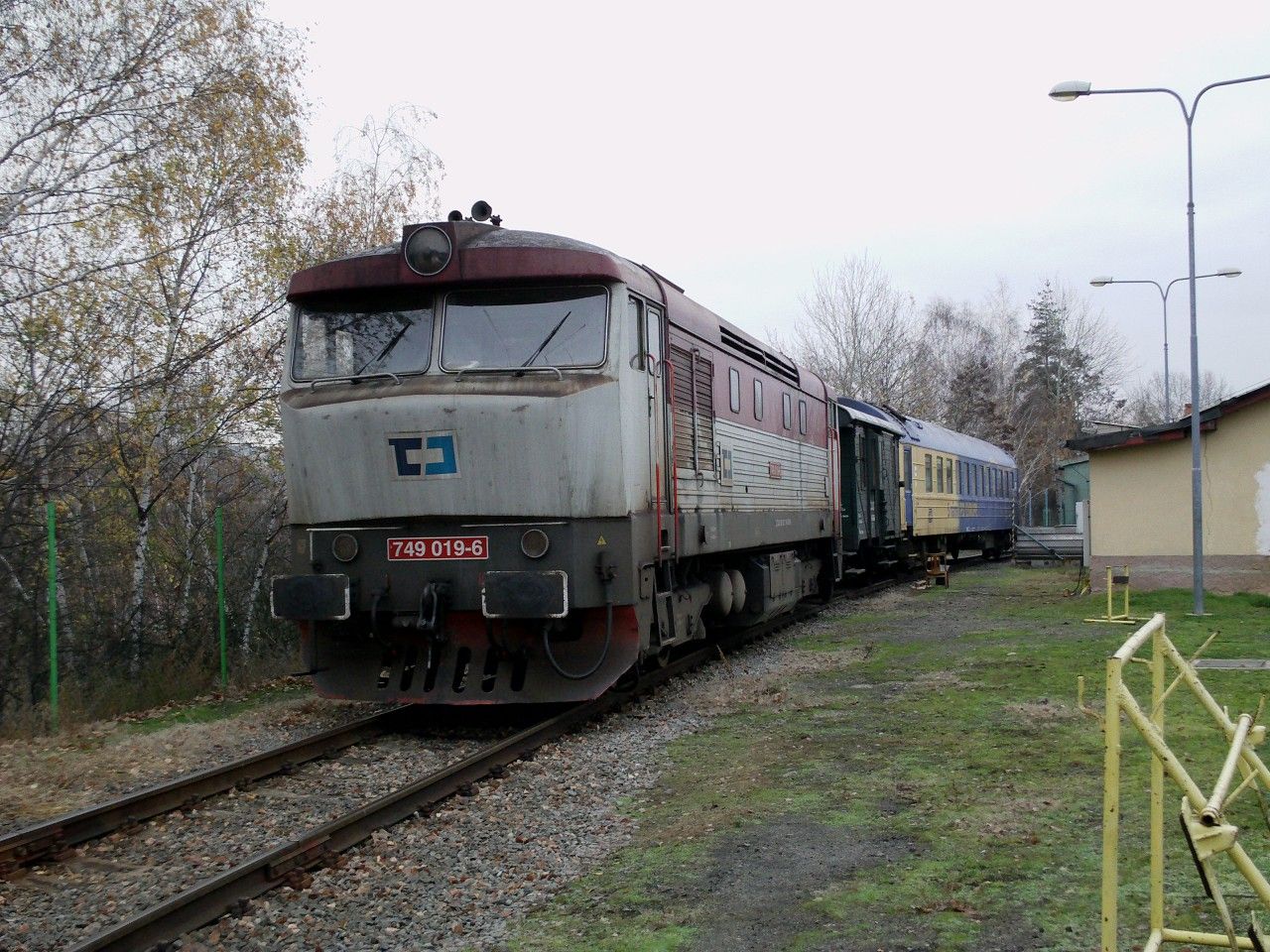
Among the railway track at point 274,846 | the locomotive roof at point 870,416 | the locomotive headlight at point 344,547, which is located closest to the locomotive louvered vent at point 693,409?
the railway track at point 274,846

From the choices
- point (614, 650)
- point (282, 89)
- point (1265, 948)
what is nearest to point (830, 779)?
point (614, 650)

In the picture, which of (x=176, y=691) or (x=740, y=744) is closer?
(x=740, y=744)

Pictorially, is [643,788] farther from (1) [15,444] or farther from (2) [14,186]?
(2) [14,186]

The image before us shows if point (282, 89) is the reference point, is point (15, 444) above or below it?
below

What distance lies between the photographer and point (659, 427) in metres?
9.27

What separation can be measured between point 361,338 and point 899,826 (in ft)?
18.5

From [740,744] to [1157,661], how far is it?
4.88m

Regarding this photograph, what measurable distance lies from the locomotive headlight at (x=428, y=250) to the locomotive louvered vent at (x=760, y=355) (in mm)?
3881

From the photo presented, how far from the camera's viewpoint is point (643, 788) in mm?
7250

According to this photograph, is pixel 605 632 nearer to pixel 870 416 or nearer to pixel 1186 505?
pixel 1186 505

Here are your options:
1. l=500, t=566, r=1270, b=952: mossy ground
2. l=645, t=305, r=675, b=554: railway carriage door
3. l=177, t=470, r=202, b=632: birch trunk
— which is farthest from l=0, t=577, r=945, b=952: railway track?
l=177, t=470, r=202, b=632: birch trunk

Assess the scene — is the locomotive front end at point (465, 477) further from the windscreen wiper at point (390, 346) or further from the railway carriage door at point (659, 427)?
the railway carriage door at point (659, 427)

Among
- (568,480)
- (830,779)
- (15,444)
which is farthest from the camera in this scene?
(15,444)

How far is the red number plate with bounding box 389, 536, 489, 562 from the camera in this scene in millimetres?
8344
